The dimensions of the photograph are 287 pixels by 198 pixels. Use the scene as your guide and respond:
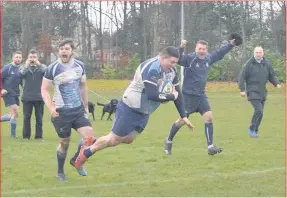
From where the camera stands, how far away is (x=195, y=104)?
1145 centimetres

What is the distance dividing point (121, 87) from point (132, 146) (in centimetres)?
3101

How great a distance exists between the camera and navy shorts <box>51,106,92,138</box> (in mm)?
8695

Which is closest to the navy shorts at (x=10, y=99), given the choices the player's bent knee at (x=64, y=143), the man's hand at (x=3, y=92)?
the man's hand at (x=3, y=92)

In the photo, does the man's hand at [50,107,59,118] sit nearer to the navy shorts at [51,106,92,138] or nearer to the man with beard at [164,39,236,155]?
the navy shorts at [51,106,92,138]

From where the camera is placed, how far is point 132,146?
42.2ft

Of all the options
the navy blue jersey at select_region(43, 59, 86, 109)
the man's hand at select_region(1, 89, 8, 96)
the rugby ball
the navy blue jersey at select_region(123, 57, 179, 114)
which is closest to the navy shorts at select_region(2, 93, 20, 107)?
the man's hand at select_region(1, 89, 8, 96)

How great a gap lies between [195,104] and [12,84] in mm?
4725

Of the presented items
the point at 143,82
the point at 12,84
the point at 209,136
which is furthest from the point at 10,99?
the point at 143,82

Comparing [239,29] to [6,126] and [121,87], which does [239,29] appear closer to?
[121,87]

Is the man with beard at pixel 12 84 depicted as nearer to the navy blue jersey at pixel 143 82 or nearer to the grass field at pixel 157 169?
the grass field at pixel 157 169

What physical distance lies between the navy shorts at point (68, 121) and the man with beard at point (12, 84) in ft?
17.7

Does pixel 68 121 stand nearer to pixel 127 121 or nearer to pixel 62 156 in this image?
pixel 62 156

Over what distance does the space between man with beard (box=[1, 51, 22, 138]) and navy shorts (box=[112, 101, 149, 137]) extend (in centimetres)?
567

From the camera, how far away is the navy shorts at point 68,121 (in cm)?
870
